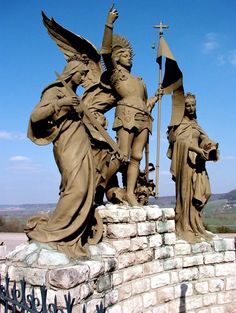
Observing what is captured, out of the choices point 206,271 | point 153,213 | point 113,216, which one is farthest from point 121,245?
point 206,271

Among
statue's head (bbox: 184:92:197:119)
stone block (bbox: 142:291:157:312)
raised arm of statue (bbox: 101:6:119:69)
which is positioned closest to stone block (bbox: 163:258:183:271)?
stone block (bbox: 142:291:157:312)

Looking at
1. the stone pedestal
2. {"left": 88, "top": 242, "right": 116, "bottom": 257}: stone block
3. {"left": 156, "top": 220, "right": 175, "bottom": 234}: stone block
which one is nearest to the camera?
the stone pedestal

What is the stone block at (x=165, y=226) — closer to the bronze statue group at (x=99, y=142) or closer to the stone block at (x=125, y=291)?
the bronze statue group at (x=99, y=142)

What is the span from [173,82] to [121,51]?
1514 mm

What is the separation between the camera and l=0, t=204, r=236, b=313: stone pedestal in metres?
4.54

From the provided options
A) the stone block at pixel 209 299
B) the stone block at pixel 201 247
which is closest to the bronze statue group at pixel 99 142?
the stone block at pixel 201 247

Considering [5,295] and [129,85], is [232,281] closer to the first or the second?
[129,85]

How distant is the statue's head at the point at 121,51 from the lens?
6.91 metres

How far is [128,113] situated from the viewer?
6785 mm

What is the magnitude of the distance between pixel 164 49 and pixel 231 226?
15191 millimetres

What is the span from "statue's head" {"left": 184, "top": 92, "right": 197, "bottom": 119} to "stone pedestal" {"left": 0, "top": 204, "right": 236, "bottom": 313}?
225 centimetres

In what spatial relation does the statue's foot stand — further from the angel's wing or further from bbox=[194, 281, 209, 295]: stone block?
the angel's wing

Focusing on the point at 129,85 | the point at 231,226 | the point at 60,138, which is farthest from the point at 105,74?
the point at 231,226

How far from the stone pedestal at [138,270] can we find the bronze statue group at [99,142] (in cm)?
27
